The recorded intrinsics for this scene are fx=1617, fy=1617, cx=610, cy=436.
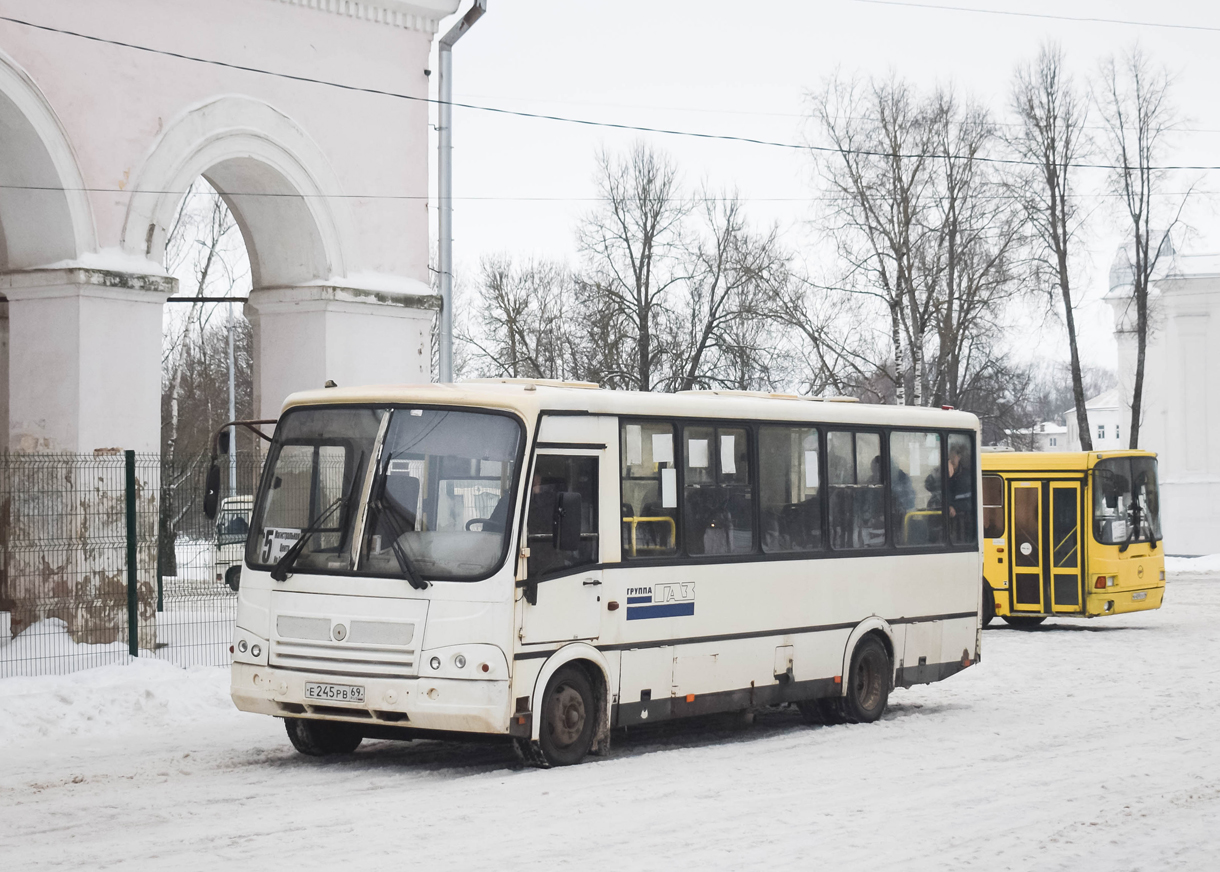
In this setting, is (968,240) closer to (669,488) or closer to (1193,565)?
(1193,565)

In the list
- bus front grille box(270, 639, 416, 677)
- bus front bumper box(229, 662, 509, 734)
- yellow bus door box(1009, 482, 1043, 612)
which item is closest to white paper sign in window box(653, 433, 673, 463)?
bus front bumper box(229, 662, 509, 734)

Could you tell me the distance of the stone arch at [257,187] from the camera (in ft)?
55.8

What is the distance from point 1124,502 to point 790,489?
12.4 m

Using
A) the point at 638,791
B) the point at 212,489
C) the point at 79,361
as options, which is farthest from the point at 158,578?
the point at 638,791

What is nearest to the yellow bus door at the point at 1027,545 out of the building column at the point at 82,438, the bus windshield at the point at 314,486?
the building column at the point at 82,438

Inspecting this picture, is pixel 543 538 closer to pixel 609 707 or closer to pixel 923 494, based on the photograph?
pixel 609 707

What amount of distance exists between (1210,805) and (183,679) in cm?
902

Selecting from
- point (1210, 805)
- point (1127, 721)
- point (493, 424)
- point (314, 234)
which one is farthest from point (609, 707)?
point (314, 234)

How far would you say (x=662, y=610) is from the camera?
11758 millimetres

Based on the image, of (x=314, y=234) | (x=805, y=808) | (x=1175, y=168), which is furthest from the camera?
(x=1175, y=168)

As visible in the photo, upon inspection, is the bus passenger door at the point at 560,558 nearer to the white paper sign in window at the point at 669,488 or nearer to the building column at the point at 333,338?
the white paper sign in window at the point at 669,488

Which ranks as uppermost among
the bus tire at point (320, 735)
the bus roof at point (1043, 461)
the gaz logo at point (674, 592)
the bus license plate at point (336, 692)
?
the bus roof at point (1043, 461)

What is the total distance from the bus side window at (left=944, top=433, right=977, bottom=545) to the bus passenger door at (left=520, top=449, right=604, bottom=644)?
4917mm

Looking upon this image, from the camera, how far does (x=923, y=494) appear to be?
48.3 ft
